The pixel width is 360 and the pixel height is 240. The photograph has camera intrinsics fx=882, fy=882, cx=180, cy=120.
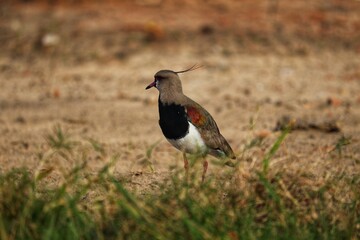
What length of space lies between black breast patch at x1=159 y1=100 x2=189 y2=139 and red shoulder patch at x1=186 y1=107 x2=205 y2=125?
4 centimetres

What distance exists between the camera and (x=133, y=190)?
4656mm

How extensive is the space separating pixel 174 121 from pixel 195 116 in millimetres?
160

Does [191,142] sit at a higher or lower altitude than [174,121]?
lower

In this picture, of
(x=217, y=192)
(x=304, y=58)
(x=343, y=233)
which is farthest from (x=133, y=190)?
(x=304, y=58)

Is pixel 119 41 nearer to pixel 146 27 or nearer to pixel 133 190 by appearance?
pixel 146 27

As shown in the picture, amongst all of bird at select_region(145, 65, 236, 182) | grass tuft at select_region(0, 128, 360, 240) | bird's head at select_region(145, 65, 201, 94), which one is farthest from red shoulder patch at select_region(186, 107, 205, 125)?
grass tuft at select_region(0, 128, 360, 240)

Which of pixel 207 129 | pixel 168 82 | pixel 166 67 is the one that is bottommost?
pixel 166 67

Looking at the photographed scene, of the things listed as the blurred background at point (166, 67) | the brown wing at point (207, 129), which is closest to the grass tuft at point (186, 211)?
the brown wing at point (207, 129)

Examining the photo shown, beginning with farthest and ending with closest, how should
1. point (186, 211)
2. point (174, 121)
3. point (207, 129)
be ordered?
1. point (207, 129)
2. point (174, 121)
3. point (186, 211)

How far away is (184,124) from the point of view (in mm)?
5250

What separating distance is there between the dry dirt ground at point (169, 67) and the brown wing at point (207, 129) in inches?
16.4

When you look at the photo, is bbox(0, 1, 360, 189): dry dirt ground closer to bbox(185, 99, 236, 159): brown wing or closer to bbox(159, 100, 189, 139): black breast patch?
bbox(159, 100, 189, 139): black breast patch

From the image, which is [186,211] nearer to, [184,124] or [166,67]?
[184,124]

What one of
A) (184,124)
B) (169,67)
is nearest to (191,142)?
(184,124)
